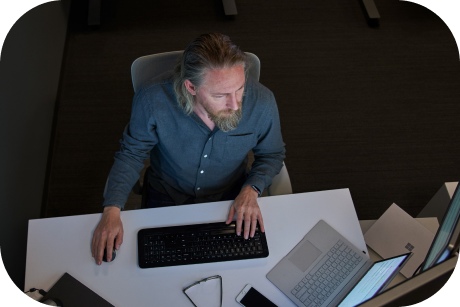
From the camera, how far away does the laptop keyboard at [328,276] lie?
1448 millimetres

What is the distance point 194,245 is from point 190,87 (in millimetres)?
503

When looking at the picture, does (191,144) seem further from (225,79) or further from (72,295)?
(72,295)

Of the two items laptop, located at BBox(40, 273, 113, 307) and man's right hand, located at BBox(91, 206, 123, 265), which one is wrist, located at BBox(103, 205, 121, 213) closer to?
man's right hand, located at BBox(91, 206, 123, 265)

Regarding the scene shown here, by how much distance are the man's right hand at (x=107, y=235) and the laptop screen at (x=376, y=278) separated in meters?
0.72

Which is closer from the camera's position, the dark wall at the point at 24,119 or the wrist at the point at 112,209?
the wrist at the point at 112,209

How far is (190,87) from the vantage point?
58.7 inches

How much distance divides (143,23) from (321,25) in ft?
3.93

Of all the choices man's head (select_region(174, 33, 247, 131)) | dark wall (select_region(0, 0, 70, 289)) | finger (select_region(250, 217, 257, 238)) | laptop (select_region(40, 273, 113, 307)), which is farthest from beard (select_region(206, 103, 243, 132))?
dark wall (select_region(0, 0, 70, 289))

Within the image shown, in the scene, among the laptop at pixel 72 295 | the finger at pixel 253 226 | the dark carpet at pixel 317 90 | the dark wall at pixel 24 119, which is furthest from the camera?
the dark carpet at pixel 317 90

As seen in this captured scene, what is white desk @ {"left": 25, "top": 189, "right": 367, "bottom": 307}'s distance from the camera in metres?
1.45

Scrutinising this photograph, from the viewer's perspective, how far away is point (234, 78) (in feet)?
4.73

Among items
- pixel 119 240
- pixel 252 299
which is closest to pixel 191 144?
pixel 119 240

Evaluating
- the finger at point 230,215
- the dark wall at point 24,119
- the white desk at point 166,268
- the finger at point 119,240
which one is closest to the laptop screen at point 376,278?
the white desk at point 166,268

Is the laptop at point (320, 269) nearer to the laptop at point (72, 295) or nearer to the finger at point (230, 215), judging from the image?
the finger at point (230, 215)
